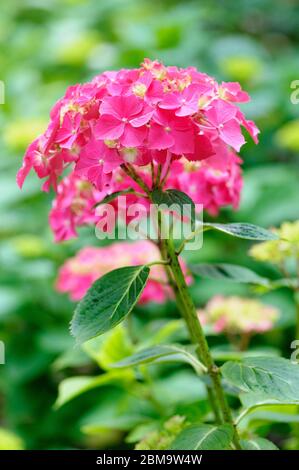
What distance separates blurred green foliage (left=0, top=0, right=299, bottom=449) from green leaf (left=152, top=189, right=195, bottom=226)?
1.27 feet

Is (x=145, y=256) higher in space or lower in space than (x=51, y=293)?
lower

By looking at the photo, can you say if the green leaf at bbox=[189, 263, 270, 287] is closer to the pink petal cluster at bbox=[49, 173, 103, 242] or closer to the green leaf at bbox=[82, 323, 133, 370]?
the pink petal cluster at bbox=[49, 173, 103, 242]

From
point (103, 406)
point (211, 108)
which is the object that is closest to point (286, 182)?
point (103, 406)

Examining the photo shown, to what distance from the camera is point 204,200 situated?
989mm

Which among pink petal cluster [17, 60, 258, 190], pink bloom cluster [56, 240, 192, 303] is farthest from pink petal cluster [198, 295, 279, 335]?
pink petal cluster [17, 60, 258, 190]

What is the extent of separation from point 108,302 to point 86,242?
1.21 metres

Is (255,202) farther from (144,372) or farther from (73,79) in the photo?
(73,79)

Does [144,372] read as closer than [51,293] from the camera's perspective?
Yes

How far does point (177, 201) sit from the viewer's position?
80 centimetres

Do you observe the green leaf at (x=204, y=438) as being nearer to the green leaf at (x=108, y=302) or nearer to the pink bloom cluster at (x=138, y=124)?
the green leaf at (x=108, y=302)

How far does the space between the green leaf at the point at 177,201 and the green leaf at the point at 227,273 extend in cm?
17

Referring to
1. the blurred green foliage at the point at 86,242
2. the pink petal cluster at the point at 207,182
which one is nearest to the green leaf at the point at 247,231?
the pink petal cluster at the point at 207,182

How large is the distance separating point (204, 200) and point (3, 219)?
1.21 metres

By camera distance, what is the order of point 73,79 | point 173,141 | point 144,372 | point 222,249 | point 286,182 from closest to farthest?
point 173,141
point 144,372
point 222,249
point 286,182
point 73,79
